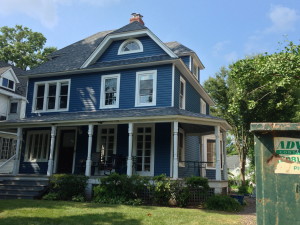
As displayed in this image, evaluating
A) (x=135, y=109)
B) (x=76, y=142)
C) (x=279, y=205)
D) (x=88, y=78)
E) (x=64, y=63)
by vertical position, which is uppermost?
(x=64, y=63)

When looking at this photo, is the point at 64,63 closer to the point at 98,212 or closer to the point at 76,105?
the point at 76,105

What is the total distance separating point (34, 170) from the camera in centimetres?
1534

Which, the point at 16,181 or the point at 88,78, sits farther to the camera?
the point at 88,78

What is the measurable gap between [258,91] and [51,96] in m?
13.5

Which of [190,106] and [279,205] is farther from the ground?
[190,106]

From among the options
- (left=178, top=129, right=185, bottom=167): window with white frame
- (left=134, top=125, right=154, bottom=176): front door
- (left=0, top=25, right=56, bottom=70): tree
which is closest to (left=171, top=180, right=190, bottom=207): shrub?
(left=134, top=125, right=154, bottom=176): front door

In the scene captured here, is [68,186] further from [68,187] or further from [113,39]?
[113,39]

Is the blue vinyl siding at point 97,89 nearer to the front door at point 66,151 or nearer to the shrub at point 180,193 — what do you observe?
the front door at point 66,151

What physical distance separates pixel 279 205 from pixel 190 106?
44.6 feet

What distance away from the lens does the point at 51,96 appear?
16.0 meters

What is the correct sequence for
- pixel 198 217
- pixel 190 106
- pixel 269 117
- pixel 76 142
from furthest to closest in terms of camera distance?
pixel 269 117 < pixel 190 106 < pixel 76 142 < pixel 198 217

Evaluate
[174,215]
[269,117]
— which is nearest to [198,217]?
[174,215]

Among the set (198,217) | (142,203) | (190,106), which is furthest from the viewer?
(190,106)

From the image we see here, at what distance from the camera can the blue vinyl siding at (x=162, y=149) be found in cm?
1316
